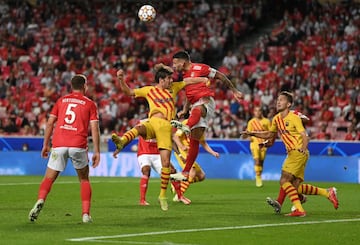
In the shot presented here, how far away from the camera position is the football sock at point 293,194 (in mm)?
14734

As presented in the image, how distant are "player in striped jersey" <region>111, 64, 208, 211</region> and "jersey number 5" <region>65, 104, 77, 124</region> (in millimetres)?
1891

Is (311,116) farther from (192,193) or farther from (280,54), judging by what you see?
(192,193)

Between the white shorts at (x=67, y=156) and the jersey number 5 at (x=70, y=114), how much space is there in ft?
1.31

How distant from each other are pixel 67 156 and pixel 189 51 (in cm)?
2564

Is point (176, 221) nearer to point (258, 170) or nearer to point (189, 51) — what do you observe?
point (258, 170)

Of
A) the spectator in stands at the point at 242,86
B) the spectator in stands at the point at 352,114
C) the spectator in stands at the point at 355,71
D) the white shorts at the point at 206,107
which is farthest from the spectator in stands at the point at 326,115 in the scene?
the white shorts at the point at 206,107

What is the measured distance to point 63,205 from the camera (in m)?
16.9

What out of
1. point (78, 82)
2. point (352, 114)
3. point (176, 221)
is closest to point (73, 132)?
point (78, 82)

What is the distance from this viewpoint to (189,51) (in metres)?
38.5

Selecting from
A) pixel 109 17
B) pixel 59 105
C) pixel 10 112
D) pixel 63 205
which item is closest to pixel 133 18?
pixel 109 17

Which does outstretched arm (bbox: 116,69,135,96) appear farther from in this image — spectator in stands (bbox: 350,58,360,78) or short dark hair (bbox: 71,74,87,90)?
spectator in stands (bbox: 350,58,360,78)

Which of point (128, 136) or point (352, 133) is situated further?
point (352, 133)

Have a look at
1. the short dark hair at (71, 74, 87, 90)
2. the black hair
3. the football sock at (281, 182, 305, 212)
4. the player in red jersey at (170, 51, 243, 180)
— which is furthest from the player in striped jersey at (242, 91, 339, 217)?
the short dark hair at (71, 74, 87, 90)

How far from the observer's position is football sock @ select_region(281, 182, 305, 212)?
14734 mm
